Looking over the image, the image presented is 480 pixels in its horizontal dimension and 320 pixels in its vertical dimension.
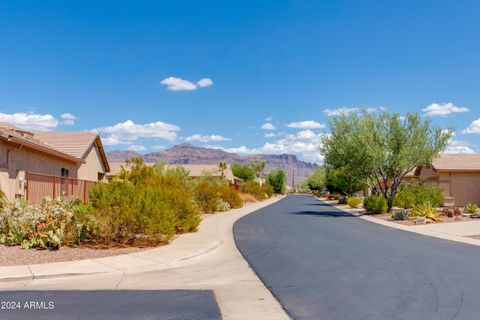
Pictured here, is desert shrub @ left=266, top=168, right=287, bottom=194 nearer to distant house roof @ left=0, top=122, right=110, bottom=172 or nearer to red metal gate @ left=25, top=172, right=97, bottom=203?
distant house roof @ left=0, top=122, right=110, bottom=172

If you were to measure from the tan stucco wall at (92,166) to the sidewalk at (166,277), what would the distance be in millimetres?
21071

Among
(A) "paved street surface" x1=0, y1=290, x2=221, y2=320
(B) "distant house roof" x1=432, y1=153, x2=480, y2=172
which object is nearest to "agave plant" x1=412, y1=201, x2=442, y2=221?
(B) "distant house roof" x1=432, y1=153, x2=480, y2=172

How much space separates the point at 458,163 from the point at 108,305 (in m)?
39.7

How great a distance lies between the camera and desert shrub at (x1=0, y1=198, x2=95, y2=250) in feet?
45.4

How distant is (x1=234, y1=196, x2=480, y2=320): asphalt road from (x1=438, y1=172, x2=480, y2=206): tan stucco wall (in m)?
24.7

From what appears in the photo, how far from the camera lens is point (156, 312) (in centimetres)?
761

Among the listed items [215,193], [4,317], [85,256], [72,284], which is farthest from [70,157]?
[4,317]

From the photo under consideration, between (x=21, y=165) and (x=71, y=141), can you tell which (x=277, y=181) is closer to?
(x=71, y=141)

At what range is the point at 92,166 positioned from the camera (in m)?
35.7

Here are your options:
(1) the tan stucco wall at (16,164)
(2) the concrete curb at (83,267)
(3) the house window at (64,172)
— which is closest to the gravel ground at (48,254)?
(2) the concrete curb at (83,267)

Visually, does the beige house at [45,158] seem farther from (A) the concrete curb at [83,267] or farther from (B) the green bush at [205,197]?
(A) the concrete curb at [83,267]

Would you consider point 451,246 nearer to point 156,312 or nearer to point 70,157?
point 156,312

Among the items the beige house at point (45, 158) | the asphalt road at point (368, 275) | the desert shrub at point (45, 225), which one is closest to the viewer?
the asphalt road at point (368, 275)

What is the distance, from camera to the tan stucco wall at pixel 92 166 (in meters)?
33.5
